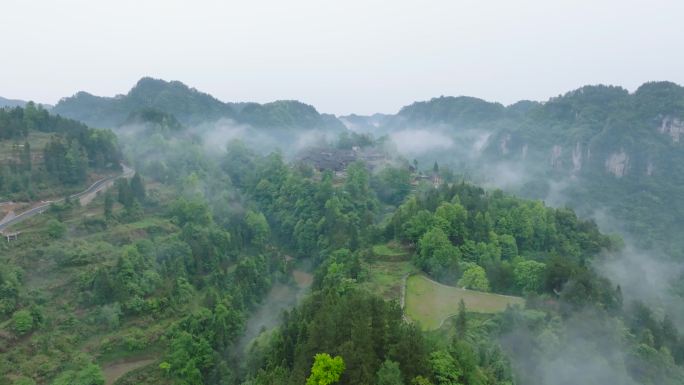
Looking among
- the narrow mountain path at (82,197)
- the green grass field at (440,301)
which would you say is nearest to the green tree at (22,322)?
the narrow mountain path at (82,197)

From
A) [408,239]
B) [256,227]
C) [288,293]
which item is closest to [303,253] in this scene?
[256,227]

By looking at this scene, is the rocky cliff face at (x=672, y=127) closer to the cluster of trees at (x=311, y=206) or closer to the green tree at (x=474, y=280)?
the cluster of trees at (x=311, y=206)

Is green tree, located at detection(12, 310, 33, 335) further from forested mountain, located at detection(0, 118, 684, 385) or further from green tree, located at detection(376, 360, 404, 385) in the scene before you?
green tree, located at detection(376, 360, 404, 385)

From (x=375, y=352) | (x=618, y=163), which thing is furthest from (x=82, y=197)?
(x=618, y=163)

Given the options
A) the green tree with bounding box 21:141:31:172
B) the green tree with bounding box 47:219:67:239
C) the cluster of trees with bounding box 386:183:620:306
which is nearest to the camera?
the cluster of trees with bounding box 386:183:620:306

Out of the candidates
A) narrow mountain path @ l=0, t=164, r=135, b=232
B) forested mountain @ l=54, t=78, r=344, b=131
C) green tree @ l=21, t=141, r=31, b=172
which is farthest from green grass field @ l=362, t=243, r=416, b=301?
forested mountain @ l=54, t=78, r=344, b=131
